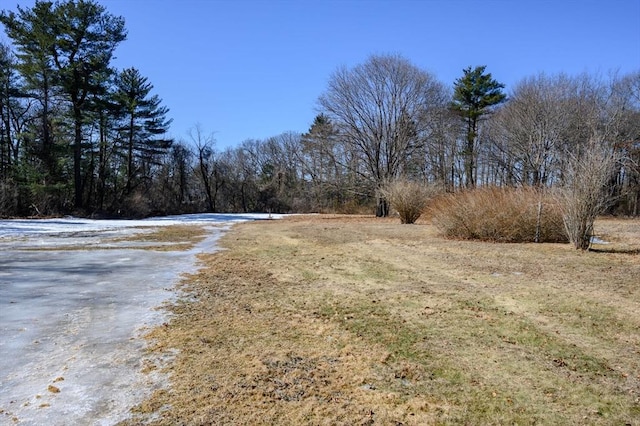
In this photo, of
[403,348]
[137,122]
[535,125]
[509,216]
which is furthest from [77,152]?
[535,125]

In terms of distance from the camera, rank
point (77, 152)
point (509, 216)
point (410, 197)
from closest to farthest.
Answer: point (509, 216)
point (410, 197)
point (77, 152)

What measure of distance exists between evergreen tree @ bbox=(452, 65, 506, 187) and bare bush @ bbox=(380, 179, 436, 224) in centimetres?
1885

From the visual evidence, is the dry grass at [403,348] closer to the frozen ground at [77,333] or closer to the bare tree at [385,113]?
the frozen ground at [77,333]

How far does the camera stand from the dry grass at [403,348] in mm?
2484

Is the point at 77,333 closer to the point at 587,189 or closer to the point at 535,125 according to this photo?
the point at 587,189

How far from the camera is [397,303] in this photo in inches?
192

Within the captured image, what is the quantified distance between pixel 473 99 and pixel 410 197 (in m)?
22.0

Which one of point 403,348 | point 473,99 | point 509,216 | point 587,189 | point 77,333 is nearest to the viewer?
point 403,348

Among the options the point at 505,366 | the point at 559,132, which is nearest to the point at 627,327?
the point at 505,366

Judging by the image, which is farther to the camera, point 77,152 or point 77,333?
point 77,152

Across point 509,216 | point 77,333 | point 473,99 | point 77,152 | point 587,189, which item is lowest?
point 77,333

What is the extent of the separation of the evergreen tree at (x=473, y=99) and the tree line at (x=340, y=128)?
0.11m

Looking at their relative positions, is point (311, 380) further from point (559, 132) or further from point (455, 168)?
point (455, 168)

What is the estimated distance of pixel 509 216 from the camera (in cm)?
1094
